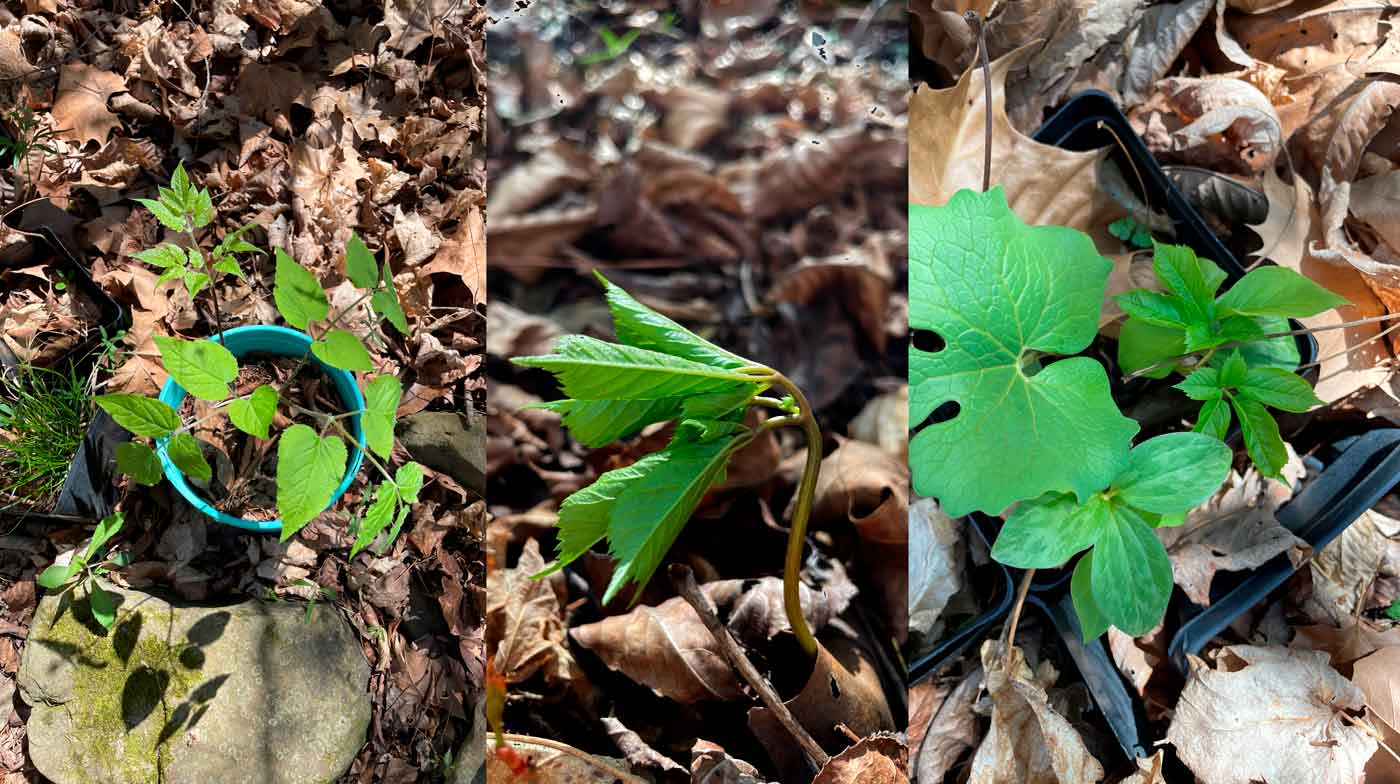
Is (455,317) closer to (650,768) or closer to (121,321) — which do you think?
(121,321)

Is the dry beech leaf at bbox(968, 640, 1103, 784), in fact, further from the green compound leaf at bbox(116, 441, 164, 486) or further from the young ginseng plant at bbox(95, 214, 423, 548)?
the green compound leaf at bbox(116, 441, 164, 486)

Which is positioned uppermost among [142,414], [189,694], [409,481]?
[142,414]

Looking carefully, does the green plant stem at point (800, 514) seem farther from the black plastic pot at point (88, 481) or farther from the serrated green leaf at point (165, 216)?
the black plastic pot at point (88, 481)

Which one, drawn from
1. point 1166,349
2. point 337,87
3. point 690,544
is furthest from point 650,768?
point 337,87

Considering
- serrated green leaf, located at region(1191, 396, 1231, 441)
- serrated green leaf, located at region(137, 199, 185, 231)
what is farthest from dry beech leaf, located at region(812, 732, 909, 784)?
serrated green leaf, located at region(137, 199, 185, 231)

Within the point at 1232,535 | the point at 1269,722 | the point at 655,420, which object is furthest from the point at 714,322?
the point at 1269,722

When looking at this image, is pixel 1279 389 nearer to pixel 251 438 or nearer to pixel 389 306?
pixel 389 306
